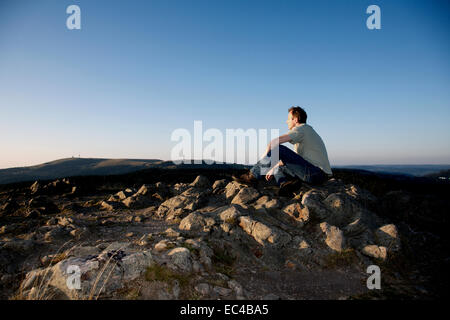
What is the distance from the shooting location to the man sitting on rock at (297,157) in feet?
21.7

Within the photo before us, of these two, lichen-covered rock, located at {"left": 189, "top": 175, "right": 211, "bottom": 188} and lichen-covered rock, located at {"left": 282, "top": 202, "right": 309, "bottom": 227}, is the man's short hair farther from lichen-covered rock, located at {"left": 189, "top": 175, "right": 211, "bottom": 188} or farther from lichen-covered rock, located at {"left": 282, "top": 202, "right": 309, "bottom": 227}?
lichen-covered rock, located at {"left": 189, "top": 175, "right": 211, "bottom": 188}

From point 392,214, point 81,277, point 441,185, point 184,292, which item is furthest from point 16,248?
point 441,185

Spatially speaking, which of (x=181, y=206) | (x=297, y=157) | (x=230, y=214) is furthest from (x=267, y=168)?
(x=181, y=206)

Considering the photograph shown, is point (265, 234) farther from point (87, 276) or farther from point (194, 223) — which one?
point (87, 276)

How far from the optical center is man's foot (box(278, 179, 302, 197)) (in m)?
6.78

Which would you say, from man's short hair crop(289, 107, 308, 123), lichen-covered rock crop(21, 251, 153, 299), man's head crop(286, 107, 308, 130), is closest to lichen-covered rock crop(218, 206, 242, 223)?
lichen-covered rock crop(21, 251, 153, 299)

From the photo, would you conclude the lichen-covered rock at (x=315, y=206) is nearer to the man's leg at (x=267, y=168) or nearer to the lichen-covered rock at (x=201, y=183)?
the man's leg at (x=267, y=168)

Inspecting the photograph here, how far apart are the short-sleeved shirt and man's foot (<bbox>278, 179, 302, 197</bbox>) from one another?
79 cm

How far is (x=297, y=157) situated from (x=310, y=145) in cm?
59

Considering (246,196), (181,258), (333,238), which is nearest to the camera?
(181,258)

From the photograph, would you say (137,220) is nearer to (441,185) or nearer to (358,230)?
(358,230)

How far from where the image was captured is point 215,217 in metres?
6.27

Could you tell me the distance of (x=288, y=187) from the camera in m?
6.84
